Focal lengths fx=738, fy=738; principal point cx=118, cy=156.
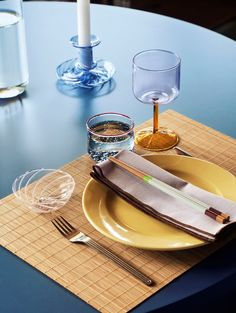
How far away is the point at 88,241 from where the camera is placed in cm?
112

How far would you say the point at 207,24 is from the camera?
3.34 metres

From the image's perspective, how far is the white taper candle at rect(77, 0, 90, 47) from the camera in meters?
1.53

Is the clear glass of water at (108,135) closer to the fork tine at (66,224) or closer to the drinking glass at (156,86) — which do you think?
the drinking glass at (156,86)

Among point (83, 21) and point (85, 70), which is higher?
point (83, 21)

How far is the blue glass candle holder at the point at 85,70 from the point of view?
1595 mm

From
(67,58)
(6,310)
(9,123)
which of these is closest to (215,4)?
(67,58)

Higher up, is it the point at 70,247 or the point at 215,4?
the point at 70,247

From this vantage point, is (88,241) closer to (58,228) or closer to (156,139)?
(58,228)

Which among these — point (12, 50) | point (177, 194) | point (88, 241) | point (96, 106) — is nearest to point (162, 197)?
point (177, 194)

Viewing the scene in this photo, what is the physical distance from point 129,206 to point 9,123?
397 millimetres

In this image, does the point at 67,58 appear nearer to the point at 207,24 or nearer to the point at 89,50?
the point at 89,50

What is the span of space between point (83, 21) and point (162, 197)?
0.53 m

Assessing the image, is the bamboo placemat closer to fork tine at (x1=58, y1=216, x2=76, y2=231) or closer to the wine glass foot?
fork tine at (x1=58, y1=216, x2=76, y2=231)

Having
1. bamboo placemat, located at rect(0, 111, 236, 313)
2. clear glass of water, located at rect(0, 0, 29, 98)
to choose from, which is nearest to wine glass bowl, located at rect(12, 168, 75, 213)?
bamboo placemat, located at rect(0, 111, 236, 313)
